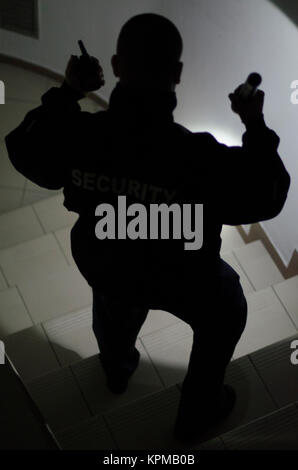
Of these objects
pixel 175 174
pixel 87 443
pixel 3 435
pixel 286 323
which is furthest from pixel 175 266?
pixel 286 323

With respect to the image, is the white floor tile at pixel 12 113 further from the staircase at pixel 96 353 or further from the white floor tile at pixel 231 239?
the white floor tile at pixel 231 239

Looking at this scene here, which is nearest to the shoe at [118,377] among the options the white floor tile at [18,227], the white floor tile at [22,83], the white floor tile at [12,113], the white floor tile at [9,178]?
the white floor tile at [18,227]

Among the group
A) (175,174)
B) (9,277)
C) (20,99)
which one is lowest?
(9,277)

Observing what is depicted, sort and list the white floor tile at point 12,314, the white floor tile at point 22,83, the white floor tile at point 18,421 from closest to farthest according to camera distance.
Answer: the white floor tile at point 18,421
the white floor tile at point 12,314
the white floor tile at point 22,83

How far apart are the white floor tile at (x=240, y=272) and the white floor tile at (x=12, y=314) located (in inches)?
42.8

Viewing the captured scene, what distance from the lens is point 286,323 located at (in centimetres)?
279

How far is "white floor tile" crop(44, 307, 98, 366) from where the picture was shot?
2.74 meters

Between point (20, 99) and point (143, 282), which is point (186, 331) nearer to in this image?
point (143, 282)

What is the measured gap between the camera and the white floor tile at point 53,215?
11.3 ft

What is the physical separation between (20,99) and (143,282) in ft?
8.52

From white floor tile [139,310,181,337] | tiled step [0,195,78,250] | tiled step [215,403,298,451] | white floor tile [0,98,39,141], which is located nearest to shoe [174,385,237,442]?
tiled step [215,403,298,451]

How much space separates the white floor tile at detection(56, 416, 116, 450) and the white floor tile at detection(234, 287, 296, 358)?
830mm

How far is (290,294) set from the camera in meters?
2.82

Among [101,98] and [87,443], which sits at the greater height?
[101,98]
